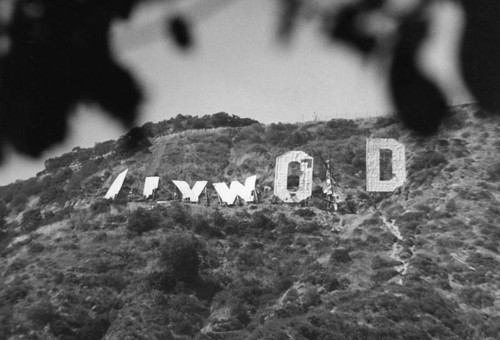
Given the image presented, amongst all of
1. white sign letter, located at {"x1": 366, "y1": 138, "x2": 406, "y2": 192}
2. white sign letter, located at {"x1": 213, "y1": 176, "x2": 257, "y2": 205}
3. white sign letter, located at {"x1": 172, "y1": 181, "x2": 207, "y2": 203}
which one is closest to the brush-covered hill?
white sign letter, located at {"x1": 366, "y1": 138, "x2": 406, "y2": 192}

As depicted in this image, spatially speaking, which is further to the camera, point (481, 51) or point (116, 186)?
point (116, 186)

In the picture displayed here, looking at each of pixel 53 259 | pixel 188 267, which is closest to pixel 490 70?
pixel 188 267

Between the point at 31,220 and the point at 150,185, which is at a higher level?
the point at 150,185

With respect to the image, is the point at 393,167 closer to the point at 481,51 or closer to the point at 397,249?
the point at 397,249

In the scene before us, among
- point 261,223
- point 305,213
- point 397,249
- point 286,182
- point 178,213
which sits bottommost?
point 397,249

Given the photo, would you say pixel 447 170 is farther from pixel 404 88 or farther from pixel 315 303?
pixel 404 88

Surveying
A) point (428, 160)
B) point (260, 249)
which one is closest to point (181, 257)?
point (260, 249)
